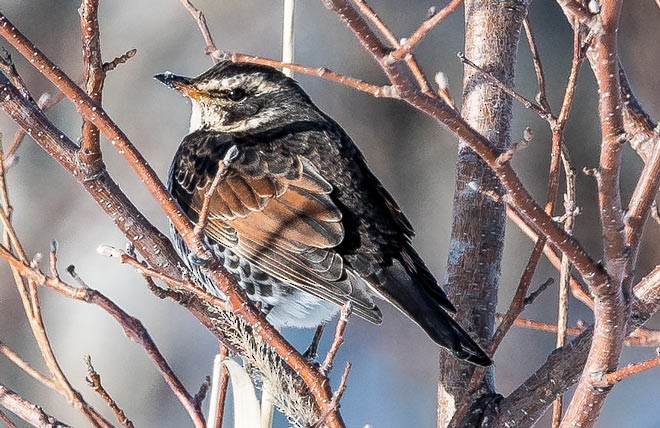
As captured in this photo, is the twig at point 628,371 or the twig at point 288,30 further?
the twig at point 288,30

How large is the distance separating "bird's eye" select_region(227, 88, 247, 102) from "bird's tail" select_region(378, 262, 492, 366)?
85cm

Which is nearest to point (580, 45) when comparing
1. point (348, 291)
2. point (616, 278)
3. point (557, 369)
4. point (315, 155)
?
point (616, 278)

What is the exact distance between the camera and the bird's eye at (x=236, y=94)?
3139 millimetres

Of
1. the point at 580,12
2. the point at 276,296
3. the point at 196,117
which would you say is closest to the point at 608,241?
the point at 580,12

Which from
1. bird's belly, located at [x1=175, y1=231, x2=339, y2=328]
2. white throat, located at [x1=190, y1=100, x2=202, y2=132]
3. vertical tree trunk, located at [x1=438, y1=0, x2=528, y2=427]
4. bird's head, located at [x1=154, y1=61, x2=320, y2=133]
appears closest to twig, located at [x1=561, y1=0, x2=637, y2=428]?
vertical tree trunk, located at [x1=438, y1=0, x2=528, y2=427]

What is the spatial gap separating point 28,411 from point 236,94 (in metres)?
1.58

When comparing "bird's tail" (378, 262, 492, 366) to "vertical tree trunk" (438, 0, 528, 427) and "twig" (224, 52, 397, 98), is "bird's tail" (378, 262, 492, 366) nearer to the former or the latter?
"vertical tree trunk" (438, 0, 528, 427)

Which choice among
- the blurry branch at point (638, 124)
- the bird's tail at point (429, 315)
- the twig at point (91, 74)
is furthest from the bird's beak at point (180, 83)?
the blurry branch at point (638, 124)

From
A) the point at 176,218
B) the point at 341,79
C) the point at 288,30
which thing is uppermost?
the point at 288,30

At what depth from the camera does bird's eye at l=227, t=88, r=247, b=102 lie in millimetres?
3139

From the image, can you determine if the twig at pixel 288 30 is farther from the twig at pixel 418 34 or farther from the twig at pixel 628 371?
the twig at pixel 628 371

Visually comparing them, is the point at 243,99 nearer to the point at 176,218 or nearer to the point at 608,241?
the point at 176,218

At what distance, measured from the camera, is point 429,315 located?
2344mm

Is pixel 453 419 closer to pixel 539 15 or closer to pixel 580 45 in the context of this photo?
pixel 580 45
